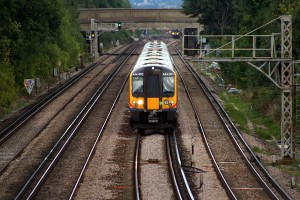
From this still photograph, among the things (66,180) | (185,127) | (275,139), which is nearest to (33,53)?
(185,127)

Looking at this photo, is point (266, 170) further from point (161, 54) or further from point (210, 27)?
point (210, 27)

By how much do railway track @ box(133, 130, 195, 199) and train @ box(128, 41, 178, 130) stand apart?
631 mm

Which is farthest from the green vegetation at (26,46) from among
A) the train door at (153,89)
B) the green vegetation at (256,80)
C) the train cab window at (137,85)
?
the green vegetation at (256,80)

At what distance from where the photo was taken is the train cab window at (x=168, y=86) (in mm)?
26953

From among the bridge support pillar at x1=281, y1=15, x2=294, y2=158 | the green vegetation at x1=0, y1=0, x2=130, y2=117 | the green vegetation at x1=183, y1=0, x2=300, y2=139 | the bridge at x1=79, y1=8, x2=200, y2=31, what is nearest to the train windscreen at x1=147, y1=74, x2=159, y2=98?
the green vegetation at x1=183, y1=0, x2=300, y2=139

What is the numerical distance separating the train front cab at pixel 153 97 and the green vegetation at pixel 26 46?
8695 mm

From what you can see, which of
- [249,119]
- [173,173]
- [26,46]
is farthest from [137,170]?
[26,46]

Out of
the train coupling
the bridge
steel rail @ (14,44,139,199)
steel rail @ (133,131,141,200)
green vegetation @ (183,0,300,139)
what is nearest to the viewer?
steel rail @ (133,131,141,200)

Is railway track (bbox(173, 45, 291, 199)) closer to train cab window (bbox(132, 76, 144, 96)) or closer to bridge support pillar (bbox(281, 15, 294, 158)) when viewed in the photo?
bridge support pillar (bbox(281, 15, 294, 158))

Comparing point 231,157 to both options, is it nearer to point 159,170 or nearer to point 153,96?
point 159,170

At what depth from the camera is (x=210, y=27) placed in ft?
229

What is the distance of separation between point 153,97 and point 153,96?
0.04 m

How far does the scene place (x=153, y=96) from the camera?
1056 inches

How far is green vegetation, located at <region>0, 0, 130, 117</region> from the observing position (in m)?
33.5
